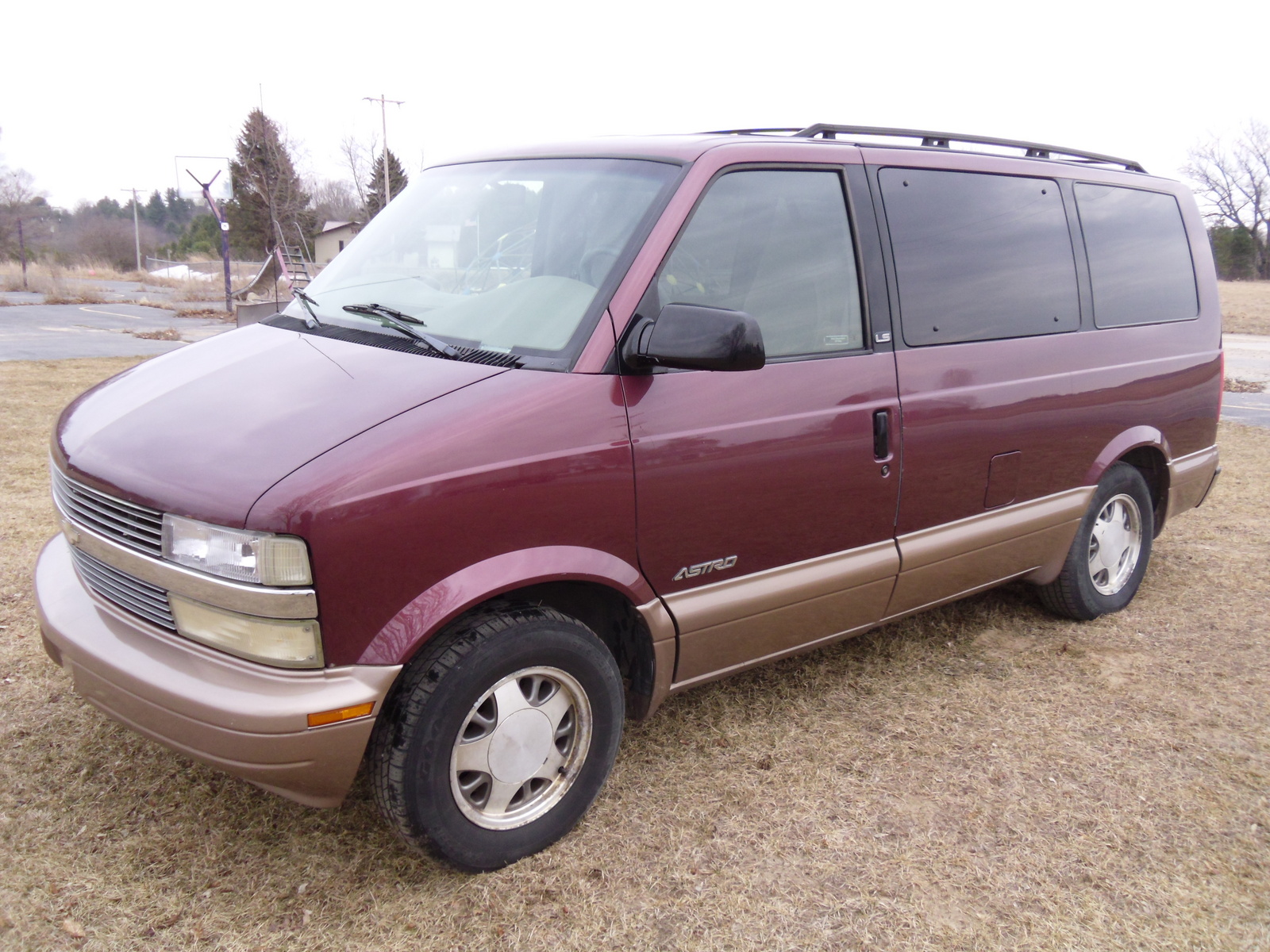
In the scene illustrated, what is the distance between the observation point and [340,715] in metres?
2.22

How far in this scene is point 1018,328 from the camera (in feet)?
12.2

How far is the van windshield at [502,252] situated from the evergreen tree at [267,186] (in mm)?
31322

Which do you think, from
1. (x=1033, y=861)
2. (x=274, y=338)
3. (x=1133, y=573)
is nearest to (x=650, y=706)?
(x=1033, y=861)

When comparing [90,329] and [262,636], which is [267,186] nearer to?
[90,329]

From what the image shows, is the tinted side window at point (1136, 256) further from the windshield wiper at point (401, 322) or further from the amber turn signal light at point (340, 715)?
the amber turn signal light at point (340, 715)

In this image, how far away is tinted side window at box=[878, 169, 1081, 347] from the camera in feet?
11.0

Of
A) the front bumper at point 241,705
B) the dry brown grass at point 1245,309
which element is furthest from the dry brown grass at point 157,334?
the dry brown grass at point 1245,309

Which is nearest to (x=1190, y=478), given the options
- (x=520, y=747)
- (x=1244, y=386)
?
(x=520, y=747)

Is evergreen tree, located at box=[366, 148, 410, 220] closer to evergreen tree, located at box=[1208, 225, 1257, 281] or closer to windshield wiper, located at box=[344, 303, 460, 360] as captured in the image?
windshield wiper, located at box=[344, 303, 460, 360]

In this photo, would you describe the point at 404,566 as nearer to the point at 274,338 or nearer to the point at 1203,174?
the point at 274,338

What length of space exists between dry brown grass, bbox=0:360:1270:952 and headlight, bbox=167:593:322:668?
759mm

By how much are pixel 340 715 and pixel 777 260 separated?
1917mm

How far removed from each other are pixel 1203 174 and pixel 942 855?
2917 inches

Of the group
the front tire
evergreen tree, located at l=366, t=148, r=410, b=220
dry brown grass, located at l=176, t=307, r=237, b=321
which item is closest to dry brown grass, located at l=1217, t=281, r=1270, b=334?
the front tire
